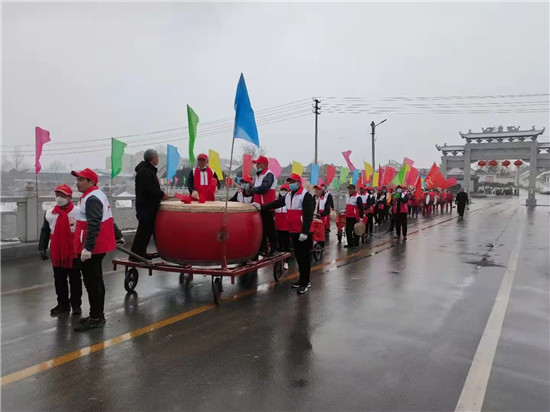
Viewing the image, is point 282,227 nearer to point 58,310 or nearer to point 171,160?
point 58,310

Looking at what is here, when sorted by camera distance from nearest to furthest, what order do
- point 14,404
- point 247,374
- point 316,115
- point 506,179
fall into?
point 14,404
point 247,374
point 316,115
point 506,179

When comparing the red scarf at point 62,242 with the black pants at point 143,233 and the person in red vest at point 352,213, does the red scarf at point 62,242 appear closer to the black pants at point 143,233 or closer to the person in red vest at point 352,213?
the black pants at point 143,233

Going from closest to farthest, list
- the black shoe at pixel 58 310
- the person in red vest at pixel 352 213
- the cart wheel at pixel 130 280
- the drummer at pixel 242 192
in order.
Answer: the black shoe at pixel 58 310, the cart wheel at pixel 130 280, the drummer at pixel 242 192, the person in red vest at pixel 352 213

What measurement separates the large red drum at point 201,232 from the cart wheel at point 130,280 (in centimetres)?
52

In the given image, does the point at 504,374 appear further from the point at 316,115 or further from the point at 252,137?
the point at 316,115

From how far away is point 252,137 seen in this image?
6086 mm

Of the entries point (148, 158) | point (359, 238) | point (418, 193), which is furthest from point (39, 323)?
point (418, 193)

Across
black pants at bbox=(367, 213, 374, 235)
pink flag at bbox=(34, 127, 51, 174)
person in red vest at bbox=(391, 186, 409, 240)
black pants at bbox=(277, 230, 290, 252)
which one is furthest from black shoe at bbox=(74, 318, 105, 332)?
black pants at bbox=(367, 213, 374, 235)

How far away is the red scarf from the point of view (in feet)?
16.7

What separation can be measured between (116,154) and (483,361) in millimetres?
12109

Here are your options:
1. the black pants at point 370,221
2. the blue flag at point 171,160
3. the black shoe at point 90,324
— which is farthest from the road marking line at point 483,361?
the blue flag at point 171,160

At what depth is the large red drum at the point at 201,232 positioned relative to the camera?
573 cm

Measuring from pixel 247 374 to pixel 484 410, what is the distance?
5.91ft

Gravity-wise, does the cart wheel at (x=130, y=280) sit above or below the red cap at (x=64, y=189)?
below
